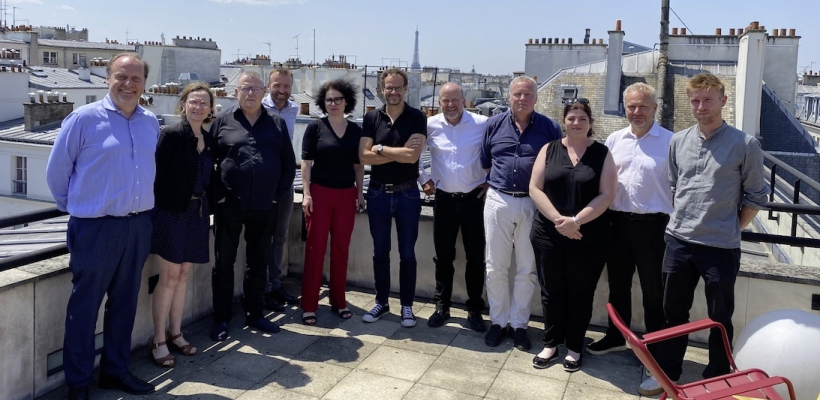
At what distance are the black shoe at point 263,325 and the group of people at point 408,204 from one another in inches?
0.6

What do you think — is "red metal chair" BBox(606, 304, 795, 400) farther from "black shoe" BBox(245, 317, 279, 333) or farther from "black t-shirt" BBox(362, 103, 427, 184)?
"black shoe" BBox(245, 317, 279, 333)

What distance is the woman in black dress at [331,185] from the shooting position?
5.01 meters

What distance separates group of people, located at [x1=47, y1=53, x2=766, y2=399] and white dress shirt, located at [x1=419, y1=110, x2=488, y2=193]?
0.01 meters

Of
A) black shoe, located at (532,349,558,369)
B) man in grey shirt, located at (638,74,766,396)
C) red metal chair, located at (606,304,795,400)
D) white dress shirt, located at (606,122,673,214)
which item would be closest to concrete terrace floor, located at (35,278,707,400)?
black shoe, located at (532,349,558,369)

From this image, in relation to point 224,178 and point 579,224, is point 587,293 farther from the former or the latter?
point 224,178

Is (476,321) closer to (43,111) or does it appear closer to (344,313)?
(344,313)

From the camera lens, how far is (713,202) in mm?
3701

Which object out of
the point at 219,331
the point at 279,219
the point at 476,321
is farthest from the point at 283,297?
the point at 476,321

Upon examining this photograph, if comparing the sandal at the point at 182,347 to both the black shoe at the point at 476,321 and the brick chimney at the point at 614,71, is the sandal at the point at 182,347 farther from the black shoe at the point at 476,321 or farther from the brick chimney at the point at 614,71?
the brick chimney at the point at 614,71

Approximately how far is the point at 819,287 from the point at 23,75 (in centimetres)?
2629

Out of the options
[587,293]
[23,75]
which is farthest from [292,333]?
[23,75]

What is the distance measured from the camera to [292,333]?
4.91 metres

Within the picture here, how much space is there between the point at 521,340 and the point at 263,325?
1.81m

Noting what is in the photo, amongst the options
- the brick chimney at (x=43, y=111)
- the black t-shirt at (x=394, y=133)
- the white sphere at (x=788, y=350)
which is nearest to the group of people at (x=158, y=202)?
the black t-shirt at (x=394, y=133)
